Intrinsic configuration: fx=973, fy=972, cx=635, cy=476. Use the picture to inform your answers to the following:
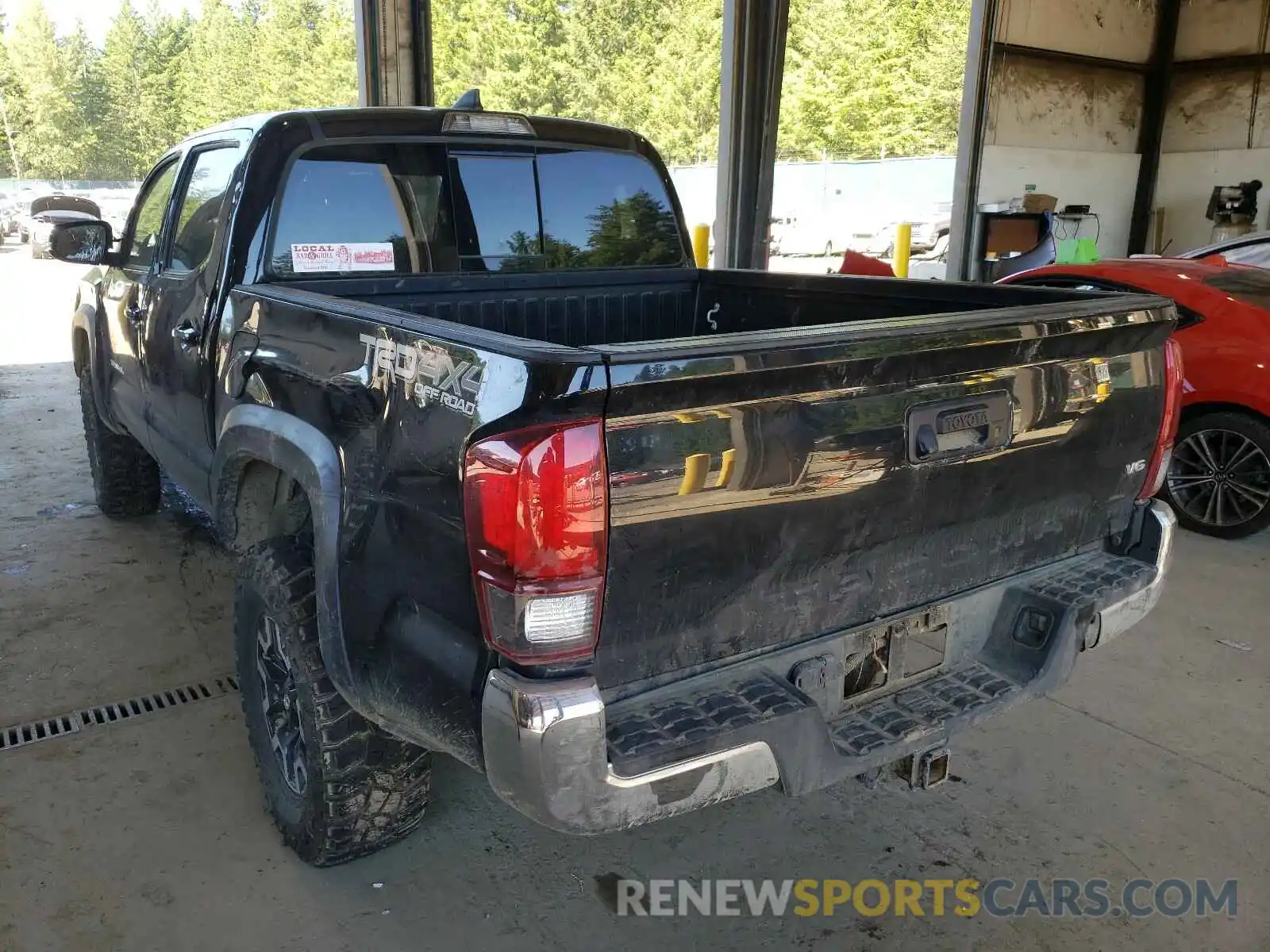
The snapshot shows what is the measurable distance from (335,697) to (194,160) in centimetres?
226

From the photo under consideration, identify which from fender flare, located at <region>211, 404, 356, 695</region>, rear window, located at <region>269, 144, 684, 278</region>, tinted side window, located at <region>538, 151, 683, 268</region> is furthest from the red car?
fender flare, located at <region>211, 404, 356, 695</region>

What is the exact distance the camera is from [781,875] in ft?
8.52

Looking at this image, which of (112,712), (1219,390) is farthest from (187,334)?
(1219,390)

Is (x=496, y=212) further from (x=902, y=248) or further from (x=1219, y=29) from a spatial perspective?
(x=1219, y=29)

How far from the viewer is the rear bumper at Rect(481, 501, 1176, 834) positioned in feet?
5.57

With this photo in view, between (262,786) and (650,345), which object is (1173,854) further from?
(262,786)

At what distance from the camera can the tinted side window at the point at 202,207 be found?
311 centimetres

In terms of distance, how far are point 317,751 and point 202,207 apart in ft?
6.57

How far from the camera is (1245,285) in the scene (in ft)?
17.1

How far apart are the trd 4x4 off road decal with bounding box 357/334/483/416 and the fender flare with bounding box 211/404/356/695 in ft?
0.92

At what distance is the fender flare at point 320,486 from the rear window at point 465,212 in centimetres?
64

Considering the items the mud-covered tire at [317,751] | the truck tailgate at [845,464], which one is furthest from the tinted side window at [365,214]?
the truck tailgate at [845,464]

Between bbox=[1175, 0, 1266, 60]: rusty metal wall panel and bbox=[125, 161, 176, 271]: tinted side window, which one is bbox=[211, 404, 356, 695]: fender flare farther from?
bbox=[1175, 0, 1266, 60]: rusty metal wall panel

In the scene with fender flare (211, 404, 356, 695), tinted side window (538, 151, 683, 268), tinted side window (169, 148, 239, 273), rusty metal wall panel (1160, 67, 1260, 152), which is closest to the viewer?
fender flare (211, 404, 356, 695)
